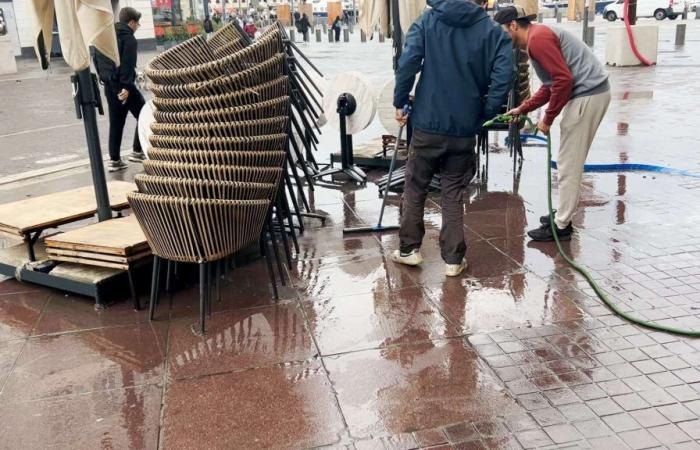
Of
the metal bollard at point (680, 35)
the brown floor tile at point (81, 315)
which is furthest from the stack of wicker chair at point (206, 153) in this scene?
the metal bollard at point (680, 35)

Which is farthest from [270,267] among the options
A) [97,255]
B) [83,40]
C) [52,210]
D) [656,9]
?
[656,9]

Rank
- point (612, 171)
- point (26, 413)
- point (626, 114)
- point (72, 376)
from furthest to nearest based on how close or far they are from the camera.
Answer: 1. point (626, 114)
2. point (612, 171)
3. point (72, 376)
4. point (26, 413)

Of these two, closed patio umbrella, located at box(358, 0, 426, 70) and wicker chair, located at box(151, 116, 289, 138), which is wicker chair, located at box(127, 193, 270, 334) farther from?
closed patio umbrella, located at box(358, 0, 426, 70)

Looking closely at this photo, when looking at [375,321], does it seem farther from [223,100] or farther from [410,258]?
[223,100]

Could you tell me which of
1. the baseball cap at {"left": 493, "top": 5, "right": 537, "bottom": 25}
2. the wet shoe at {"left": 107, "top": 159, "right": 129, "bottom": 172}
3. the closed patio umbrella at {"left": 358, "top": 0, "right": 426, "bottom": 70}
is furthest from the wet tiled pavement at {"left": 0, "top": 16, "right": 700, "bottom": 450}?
the wet shoe at {"left": 107, "top": 159, "right": 129, "bottom": 172}

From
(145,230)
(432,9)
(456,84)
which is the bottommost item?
(145,230)

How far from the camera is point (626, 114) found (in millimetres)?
11289

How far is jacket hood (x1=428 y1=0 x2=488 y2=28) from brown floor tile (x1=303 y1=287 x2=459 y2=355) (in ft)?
5.84

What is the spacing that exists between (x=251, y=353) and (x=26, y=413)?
3.83 ft

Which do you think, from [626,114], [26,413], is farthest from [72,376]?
[626,114]

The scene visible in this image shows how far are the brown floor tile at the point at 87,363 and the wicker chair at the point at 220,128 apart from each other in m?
1.21

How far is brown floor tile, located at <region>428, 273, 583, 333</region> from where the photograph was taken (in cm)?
415

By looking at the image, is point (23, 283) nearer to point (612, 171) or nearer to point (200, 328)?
point (200, 328)

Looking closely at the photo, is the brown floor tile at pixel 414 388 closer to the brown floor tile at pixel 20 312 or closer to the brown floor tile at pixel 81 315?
the brown floor tile at pixel 81 315
